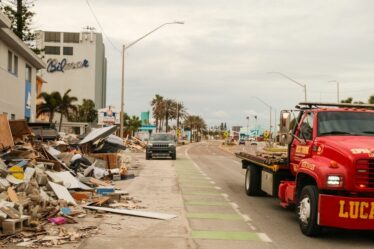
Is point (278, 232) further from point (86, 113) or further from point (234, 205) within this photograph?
point (86, 113)

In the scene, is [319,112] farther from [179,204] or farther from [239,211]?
[179,204]

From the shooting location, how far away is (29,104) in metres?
35.2

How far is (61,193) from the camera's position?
1216 cm

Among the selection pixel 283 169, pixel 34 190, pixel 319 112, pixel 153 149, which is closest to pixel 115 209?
pixel 34 190


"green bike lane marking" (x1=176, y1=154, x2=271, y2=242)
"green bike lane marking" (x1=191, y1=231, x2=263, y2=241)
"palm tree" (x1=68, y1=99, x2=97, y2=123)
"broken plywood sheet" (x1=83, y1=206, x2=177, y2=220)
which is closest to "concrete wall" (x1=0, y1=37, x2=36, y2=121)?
"green bike lane marking" (x1=176, y1=154, x2=271, y2=242)

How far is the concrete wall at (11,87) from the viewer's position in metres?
26.6

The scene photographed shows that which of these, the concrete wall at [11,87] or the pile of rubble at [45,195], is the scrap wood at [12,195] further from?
the concrete wall at [11,87]

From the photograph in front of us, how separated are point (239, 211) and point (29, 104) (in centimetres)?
2603

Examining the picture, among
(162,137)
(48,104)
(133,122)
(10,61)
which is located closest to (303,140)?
(10,61)

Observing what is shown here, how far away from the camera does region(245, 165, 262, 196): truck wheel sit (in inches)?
581

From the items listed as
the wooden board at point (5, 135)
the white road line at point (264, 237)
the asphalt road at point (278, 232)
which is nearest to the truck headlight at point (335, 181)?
the asphalt road at point (278, 232)

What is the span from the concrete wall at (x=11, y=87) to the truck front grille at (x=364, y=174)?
71.3 feet

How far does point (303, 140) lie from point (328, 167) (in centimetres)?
181

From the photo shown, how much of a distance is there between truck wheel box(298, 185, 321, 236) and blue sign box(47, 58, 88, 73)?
11981 centimetres
